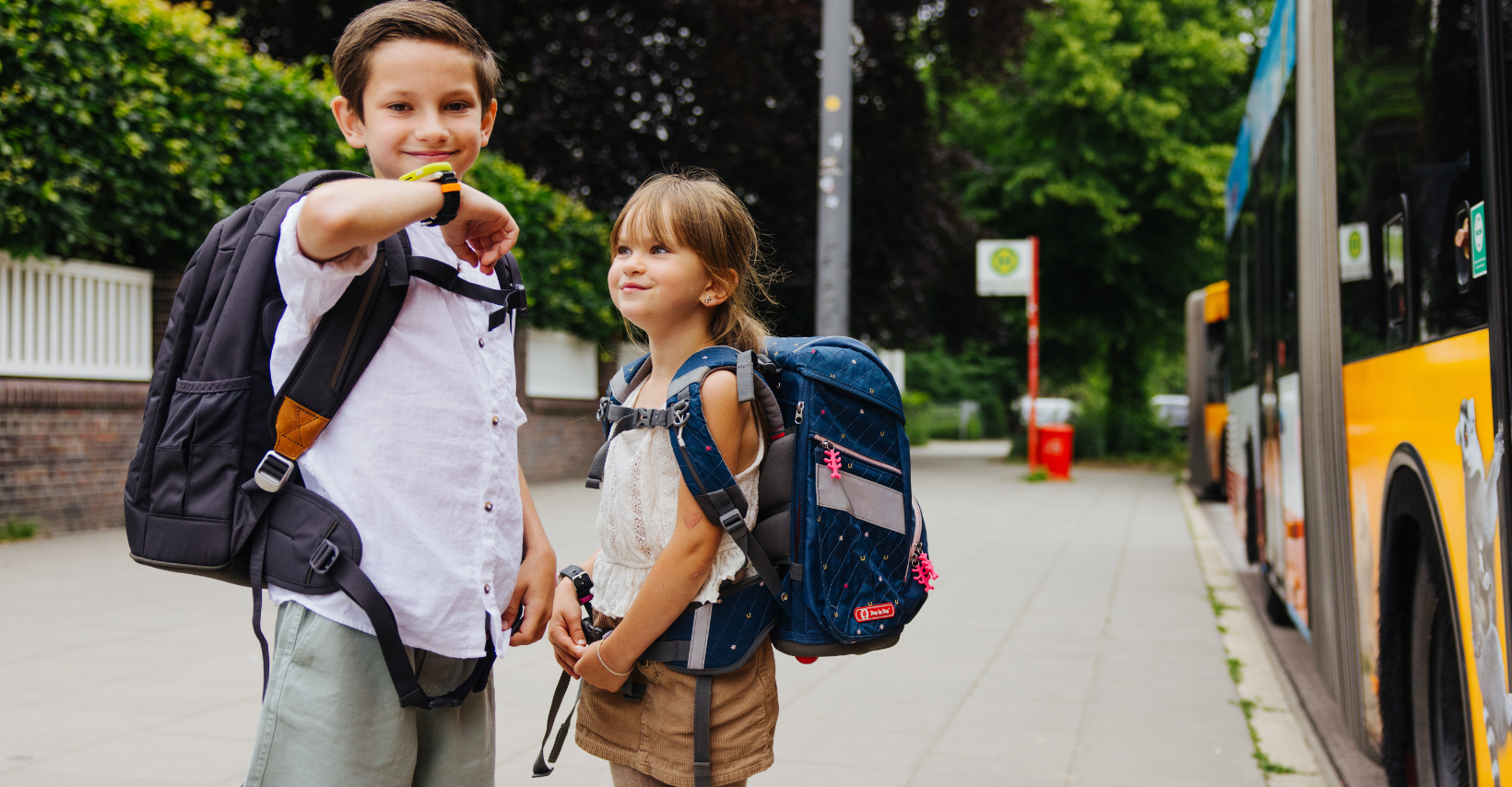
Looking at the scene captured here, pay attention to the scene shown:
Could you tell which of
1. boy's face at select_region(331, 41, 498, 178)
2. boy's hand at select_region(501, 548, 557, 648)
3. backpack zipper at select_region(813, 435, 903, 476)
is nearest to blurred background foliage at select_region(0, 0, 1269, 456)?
boy's face at select_region(331, 41, 498, 178)

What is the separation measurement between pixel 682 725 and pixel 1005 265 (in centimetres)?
1734

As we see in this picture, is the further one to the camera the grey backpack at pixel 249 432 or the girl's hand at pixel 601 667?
the girl's hand at pixel 601 667

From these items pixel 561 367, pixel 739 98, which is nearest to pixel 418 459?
pixel 561 367

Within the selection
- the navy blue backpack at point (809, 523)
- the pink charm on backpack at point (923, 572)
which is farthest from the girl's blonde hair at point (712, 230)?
the pink charm on backpack at point (923, 572)

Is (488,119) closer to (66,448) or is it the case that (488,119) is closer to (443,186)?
(443,186)

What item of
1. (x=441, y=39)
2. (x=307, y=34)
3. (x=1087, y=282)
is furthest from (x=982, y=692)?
(x=1087, y=282)

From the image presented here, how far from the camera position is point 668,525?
2037 millimetres

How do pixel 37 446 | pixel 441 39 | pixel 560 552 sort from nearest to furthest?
1. pixel 441 39
2. pixel 37 446
3. pixel 560 552

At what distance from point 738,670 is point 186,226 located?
28.6 feet

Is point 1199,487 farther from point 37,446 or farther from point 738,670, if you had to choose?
point 738,670

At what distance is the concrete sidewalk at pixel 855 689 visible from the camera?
12.9 feet

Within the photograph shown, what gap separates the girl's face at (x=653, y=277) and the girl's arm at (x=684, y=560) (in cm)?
16

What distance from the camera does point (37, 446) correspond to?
8359 millimetres

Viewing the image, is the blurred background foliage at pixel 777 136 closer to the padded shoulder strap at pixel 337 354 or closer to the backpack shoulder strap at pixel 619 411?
the backpack shoulder strap at pixel 619 411
